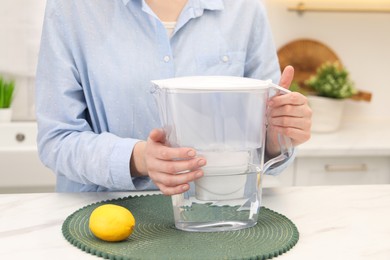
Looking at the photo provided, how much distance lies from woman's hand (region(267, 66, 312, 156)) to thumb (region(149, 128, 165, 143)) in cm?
18

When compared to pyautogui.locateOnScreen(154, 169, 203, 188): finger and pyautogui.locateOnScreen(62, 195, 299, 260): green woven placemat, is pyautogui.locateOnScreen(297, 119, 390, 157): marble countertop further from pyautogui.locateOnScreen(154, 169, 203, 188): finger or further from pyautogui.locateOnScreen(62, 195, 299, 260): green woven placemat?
pyautogui.locateOnScreen(154, 169, 203, 188): finger

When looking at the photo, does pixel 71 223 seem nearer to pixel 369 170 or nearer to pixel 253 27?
pixel 253 27

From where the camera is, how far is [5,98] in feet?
7.29

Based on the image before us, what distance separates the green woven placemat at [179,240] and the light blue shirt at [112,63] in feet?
0.46

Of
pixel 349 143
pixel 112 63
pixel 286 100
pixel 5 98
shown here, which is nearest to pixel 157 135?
pixel 286 100

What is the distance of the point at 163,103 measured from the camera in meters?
0.85

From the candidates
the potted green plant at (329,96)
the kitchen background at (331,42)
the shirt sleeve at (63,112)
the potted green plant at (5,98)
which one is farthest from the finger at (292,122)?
the potted green plant at (5,98)

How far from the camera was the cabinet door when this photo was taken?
6.81 ft

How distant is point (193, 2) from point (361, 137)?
47.8 inches

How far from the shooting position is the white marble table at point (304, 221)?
0.81 m

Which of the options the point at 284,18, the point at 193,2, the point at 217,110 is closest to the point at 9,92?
the point at 284,18

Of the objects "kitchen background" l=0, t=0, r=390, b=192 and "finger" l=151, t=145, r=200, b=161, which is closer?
"finger" l=151, t=145, r=200, b=161

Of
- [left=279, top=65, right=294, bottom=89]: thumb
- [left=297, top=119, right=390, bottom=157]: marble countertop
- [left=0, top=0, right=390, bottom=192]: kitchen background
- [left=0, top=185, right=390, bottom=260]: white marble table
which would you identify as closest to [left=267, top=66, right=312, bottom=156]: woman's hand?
[left=279, top=65, right=294, bottom=89]: thumb

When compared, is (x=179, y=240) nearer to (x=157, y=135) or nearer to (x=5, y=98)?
(x=157, y=135)
